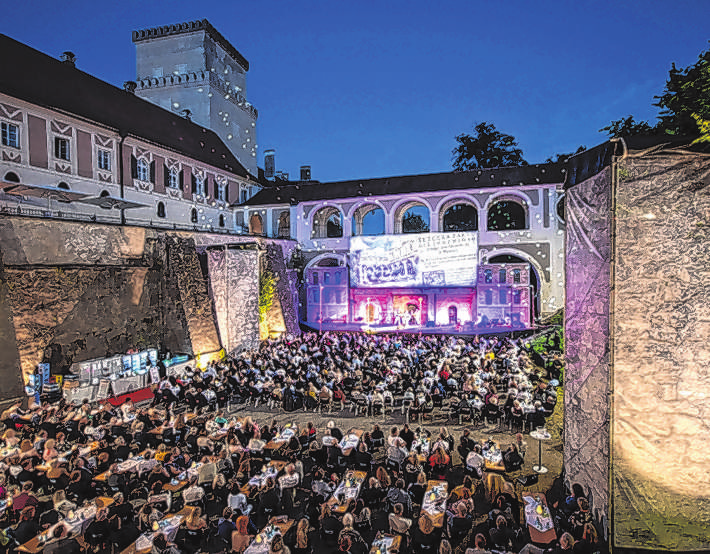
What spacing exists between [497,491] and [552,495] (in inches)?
58.7

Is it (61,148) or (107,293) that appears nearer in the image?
(107,293)

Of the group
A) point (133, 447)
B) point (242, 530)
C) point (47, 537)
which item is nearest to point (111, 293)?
point (133, 447)

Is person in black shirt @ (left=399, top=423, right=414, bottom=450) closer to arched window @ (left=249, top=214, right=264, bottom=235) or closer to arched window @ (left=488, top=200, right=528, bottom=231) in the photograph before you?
arched window @ (left=249, top=214, right=264, bottom=235)

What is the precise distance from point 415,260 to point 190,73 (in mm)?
24666

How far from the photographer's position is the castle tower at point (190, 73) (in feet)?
119

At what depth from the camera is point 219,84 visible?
3766 cm

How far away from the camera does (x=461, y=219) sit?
42562 millimetres

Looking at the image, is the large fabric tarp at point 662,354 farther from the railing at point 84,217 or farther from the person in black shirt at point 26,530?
the railing at point 84,217

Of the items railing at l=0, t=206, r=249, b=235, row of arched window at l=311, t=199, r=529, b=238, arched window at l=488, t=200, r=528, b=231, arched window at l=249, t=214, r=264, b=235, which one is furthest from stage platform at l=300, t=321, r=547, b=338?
arched window at l=488, t=200, r=528, b=231

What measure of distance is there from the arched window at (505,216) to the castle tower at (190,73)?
908 inches

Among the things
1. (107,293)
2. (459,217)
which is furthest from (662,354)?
(459,217)

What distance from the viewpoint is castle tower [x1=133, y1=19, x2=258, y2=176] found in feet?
119

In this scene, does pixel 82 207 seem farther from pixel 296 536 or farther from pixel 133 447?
pixel 296 536

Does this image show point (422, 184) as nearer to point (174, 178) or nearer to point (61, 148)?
point (174, 178)
